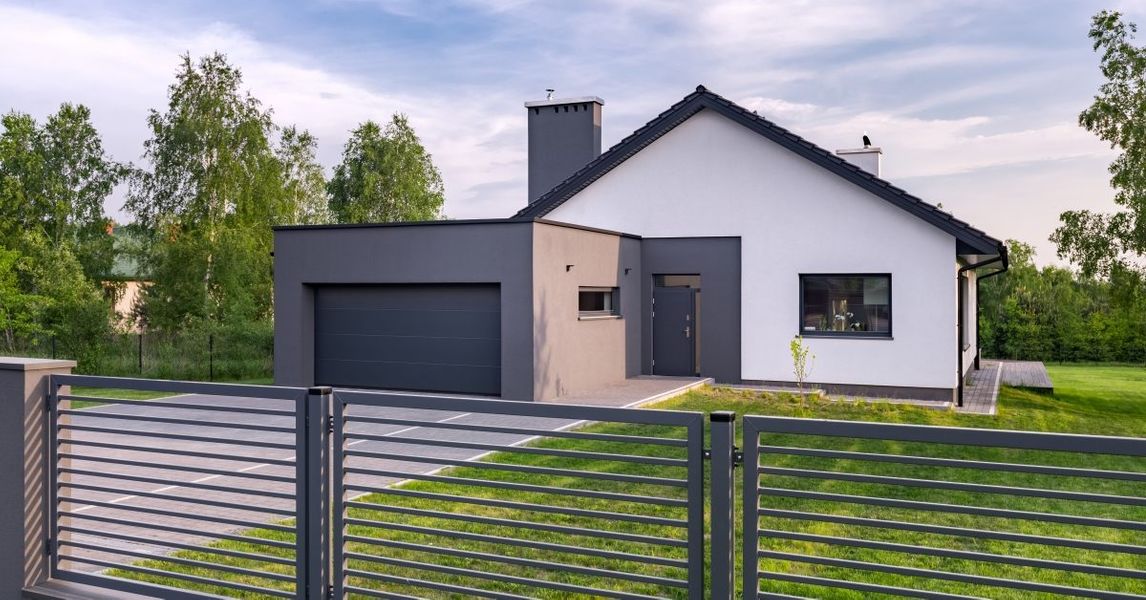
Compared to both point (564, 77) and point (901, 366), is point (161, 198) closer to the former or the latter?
point (564, 77)

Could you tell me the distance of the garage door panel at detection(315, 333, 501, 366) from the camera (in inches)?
606

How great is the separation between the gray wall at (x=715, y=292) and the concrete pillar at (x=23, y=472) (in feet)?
47.2

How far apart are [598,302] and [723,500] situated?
547 inches

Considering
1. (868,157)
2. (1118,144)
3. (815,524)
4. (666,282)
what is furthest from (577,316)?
(1118,144)

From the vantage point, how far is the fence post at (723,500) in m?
3.34

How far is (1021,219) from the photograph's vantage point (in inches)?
1145

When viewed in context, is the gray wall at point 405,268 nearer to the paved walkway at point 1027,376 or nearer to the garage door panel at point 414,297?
the garage door panel at point 414,297

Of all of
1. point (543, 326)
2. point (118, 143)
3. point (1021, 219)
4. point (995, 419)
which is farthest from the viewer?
point (118, 143)

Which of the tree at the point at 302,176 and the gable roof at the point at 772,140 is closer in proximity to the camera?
the gable roof at the point at 772,140

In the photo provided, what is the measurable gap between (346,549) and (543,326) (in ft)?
35.2

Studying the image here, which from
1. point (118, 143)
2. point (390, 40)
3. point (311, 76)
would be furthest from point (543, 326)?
point (118, 143)

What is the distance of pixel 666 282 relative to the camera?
742 inches

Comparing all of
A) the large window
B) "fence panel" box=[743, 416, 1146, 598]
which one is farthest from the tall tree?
"fence panel" box=[743, 416, 1146, 598]

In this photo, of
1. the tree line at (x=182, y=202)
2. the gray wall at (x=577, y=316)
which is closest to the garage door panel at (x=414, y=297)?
the gray wall at (x=577, y=316)
